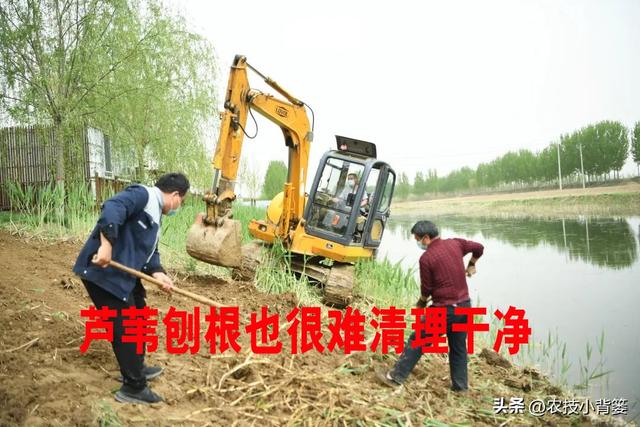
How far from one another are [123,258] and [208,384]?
1167 millimetres

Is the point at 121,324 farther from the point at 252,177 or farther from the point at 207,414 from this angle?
the point at 252,177

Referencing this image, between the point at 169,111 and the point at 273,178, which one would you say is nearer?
the point at 169,111

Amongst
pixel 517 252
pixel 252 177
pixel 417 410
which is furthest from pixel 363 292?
pixel 252 177

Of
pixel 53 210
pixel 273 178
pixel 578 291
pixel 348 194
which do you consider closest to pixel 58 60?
pixel 53 210

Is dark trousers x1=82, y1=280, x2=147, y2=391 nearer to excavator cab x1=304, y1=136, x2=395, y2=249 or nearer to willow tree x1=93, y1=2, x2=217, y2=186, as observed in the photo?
excavator cab x1=304, y1=136, x2=395, y2=249

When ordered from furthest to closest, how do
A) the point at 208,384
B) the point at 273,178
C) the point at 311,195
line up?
1. the point at 273,178
2. the point at 311,195
3. the point at 208,384

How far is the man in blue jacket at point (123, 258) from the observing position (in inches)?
116

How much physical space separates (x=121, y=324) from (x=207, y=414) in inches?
32.5

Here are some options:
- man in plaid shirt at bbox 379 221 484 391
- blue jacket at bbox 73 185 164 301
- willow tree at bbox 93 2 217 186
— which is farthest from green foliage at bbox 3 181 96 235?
man in plaid shirt at bbox 379 221 484 391

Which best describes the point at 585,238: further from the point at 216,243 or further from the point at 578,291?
the point at 216,243

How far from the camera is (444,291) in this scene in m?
4.28

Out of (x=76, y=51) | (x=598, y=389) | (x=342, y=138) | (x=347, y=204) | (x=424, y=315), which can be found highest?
(x=76, y=51)

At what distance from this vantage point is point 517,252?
686 inches

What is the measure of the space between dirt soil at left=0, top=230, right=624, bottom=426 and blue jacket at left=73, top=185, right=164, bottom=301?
75 cm
